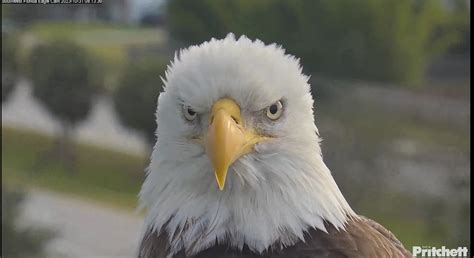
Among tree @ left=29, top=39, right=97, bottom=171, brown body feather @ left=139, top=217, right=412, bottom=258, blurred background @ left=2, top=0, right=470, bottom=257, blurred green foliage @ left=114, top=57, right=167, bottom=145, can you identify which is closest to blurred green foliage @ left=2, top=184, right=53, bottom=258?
blurred background @ left=2, top=0, right=470, bottom=257

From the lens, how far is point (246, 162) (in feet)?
2.90

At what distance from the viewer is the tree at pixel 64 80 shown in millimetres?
2383

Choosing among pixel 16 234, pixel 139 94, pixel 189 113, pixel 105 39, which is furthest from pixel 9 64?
pixel 189 113

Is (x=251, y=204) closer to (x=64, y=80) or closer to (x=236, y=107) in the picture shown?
(x=236, y=107)

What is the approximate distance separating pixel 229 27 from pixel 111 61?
18.5 inches

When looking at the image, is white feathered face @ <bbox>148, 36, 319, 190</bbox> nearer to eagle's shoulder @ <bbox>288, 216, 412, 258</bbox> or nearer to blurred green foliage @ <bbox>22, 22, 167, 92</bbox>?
eagle's shoulder @ <bbox>288, 216, 412, 258</bbox>

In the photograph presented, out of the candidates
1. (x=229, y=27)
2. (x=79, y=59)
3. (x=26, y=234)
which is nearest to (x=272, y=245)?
(x=229, y=27)

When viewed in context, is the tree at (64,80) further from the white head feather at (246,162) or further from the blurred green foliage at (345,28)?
the white head feather at (246,162)

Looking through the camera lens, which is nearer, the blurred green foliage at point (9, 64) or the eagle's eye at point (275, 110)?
the eagle's eye at point (275, 110)

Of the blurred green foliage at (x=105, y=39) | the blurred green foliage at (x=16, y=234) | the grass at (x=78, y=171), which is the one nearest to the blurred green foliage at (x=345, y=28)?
the blurred green foliage at (x=105, y=39)

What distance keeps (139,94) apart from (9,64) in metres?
0.48

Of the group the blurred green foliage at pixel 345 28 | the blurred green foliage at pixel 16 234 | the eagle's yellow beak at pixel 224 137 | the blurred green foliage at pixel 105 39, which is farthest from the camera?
the blurred green foliage at pixel 16 234

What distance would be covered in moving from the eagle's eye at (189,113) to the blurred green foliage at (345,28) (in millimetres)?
1339

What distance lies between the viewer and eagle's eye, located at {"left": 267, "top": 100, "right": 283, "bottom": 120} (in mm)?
891
